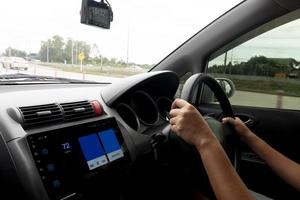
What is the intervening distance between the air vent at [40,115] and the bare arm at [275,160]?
0.89 meters

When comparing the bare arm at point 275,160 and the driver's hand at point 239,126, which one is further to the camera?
the bare arm at point 275,160

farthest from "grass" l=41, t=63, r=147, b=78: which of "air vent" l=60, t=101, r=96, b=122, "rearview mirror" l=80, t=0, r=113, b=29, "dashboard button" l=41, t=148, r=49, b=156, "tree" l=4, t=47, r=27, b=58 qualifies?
"dashboard button" l=41, t=148, r=49, b=156

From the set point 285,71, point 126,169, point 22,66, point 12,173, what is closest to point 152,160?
point 126,169

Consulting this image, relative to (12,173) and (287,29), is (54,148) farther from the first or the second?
(287,29)

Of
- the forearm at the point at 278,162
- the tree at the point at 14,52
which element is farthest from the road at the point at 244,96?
the forearm at the point at 278,162

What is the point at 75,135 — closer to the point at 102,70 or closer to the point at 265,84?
the point at 102,70

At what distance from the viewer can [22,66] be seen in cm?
221

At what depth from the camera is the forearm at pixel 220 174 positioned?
4.22 feet

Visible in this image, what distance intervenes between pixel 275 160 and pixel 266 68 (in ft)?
2.67

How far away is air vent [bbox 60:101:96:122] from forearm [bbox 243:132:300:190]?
2.67 feet

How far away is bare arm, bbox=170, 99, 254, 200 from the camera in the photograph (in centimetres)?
129

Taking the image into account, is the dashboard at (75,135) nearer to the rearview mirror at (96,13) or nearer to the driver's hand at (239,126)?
the rearview mirror at (96,13)

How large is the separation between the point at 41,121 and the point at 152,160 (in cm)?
70

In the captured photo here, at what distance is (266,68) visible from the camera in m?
2.51
